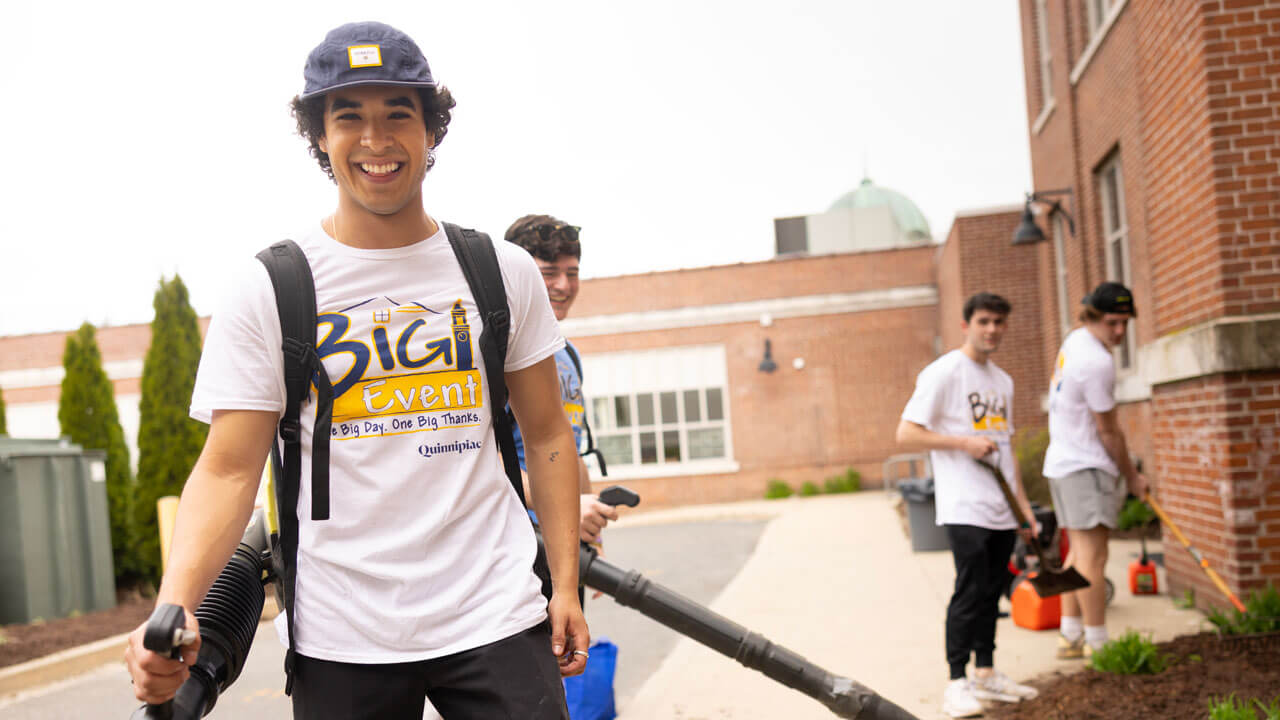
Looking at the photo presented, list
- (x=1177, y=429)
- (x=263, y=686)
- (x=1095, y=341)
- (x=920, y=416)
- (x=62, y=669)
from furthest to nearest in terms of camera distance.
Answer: (x=62, y=669), (x=1177, y=429), (x=1095, y=341), (x=920, y=416), (x=263, y=686)

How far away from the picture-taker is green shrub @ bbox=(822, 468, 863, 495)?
928 inches

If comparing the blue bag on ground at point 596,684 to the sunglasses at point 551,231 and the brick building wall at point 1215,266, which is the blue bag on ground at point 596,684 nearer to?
the sunglasses at point 551,231

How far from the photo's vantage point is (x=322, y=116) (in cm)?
207

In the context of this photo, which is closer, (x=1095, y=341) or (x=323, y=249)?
(x=323, y=249)

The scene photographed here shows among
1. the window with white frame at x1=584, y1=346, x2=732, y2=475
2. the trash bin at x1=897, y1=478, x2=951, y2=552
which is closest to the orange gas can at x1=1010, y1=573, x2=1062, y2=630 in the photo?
the trash bin at x1=897, y1=478, x2=951, y2=552

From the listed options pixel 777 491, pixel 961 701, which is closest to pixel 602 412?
pixel 777 491

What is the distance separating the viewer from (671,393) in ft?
85.1

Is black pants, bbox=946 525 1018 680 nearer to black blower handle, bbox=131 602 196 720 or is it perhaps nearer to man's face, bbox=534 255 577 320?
man's face, bbox=534 255 577 320

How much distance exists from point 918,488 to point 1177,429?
4.11m

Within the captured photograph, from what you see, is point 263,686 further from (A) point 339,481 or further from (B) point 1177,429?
(B) point 1177,429

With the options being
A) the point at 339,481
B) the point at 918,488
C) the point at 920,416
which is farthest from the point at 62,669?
the point at 918,488

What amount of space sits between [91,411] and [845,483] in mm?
15832

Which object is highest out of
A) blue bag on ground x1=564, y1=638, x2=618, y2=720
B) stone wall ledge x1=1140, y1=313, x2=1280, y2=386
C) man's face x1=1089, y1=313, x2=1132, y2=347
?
man's face x1=1089, y1=313, x2=1132, y2=347

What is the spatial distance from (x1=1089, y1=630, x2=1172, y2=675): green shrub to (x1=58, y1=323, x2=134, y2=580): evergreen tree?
11620 mm
